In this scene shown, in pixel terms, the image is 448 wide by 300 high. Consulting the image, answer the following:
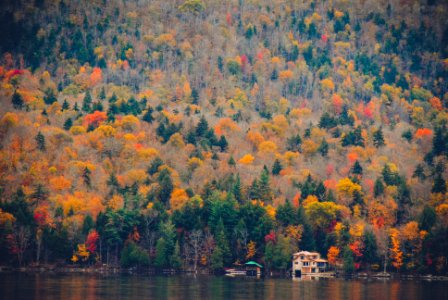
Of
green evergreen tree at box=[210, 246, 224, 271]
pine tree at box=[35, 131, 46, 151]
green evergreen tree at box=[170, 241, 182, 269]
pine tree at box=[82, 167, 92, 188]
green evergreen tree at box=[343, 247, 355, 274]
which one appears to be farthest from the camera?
pine tree at box=[35, 131, 46, 151]

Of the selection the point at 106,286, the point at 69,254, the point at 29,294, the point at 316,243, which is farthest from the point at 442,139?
the point at 29,294

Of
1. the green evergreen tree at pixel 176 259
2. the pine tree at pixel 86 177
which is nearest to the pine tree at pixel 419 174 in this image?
the green evergreen tree at pixel 176 259

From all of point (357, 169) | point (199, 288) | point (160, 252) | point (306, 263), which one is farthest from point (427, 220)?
point (199, 288)

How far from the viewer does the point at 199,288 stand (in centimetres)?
11156

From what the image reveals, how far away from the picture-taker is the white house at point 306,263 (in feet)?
484

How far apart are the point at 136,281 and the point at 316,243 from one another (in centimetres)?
4416

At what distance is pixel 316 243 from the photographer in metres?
157

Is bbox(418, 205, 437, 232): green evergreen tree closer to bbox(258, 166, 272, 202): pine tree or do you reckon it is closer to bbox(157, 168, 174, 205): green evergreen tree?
bbox(258, 166, 272, 202): pine tree

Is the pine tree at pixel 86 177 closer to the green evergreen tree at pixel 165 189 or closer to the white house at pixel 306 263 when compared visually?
the green evergreen tree at pixel 165 189

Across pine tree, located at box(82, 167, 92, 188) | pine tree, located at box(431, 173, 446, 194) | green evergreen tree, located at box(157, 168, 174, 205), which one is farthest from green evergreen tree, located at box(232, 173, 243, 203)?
pine tree, located at box(431, 173, 446, 194)

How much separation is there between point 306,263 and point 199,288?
135ft

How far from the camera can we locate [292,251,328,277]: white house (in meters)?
148

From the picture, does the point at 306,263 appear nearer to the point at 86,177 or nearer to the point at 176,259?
the point at 176,259

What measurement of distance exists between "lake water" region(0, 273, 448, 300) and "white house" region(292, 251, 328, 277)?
29.8ft
